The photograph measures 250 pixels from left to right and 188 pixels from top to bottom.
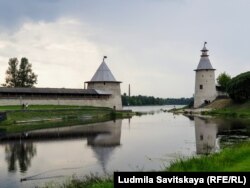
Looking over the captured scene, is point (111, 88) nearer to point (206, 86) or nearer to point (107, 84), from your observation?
point (107, 84)

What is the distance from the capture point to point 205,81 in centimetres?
5112

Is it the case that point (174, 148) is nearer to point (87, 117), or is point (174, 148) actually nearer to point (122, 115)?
point (87, 117)

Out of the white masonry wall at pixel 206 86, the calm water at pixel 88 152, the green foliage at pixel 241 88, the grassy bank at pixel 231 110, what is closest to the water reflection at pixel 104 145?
the calm water at pixel 88 152

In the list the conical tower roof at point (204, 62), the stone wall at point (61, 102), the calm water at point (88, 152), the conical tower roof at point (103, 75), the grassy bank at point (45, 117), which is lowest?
the calm water at point (88, 152)

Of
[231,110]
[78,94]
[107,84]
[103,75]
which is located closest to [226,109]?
[231,110]

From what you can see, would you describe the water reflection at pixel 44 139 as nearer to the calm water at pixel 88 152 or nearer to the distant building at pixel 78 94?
the calm water at pixel 88 152

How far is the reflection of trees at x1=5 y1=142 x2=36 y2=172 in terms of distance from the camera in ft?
40.5

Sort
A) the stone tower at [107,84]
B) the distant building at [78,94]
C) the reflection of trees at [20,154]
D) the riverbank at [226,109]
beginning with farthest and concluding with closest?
the stone tower at [107,84], the riverbank at [226,109], the distant building at [78,94], the reflection of trees at [20,154]

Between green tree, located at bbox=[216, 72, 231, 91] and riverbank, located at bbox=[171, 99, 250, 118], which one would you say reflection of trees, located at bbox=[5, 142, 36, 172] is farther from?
green tree, located at bbox=[216, 72, 231, 91]

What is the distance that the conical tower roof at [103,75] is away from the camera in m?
45.0

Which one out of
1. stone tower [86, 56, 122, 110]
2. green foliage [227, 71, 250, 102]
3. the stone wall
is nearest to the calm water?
the stone wall

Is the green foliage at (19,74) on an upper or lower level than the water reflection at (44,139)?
upper

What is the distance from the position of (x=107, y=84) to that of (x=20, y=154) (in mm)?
30579

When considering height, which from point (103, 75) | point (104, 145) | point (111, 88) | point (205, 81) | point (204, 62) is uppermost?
point (204, 62)
